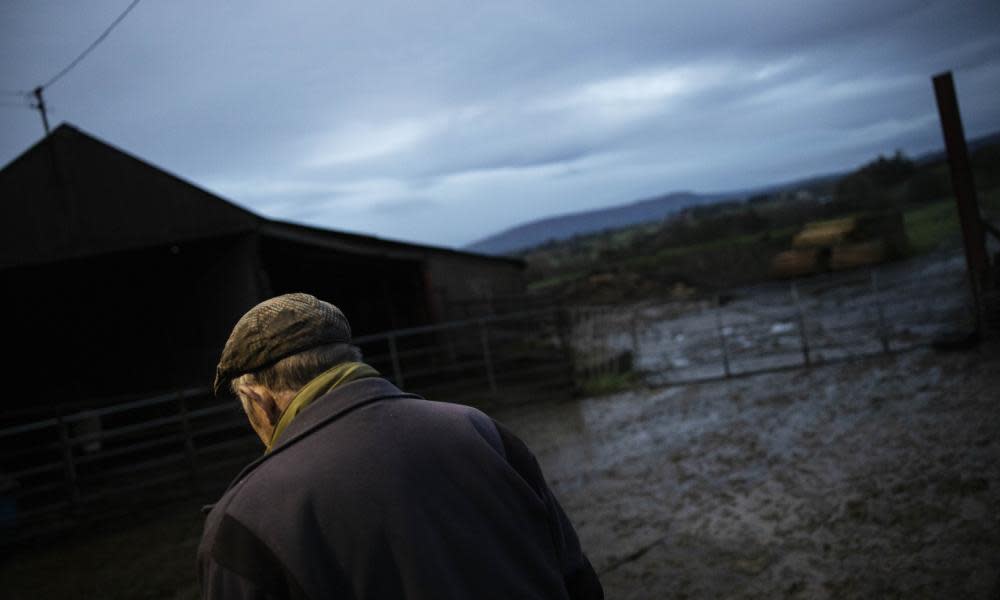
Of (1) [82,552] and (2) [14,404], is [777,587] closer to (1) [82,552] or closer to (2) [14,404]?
(1) [82,552]

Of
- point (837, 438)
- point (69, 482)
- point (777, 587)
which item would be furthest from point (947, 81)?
point (69, 482)

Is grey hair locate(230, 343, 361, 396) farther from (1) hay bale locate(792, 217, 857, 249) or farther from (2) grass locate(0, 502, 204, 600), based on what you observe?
(1) hay bale locate(792, 217, 857, 249)

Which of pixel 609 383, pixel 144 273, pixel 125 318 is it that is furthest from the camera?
pixel 125 318

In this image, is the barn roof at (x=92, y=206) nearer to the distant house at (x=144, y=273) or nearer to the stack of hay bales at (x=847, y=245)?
the distant house at (x=144, y=273)

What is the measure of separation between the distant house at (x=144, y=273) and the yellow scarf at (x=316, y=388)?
753cm

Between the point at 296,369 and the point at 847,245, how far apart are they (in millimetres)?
22955

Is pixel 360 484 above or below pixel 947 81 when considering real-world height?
below

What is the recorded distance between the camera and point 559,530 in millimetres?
1608

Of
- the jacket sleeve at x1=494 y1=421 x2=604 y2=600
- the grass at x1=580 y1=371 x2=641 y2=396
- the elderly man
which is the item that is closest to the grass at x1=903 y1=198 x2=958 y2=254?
the grass at x1=580 y1=371 x2=641 y2=396

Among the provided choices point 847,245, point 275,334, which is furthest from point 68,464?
point 847,245

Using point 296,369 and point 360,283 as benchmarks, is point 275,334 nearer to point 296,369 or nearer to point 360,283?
point 296,369

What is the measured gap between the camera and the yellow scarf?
1492 mm

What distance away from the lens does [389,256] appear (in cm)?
1288

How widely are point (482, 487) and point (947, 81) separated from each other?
982 centimetres
